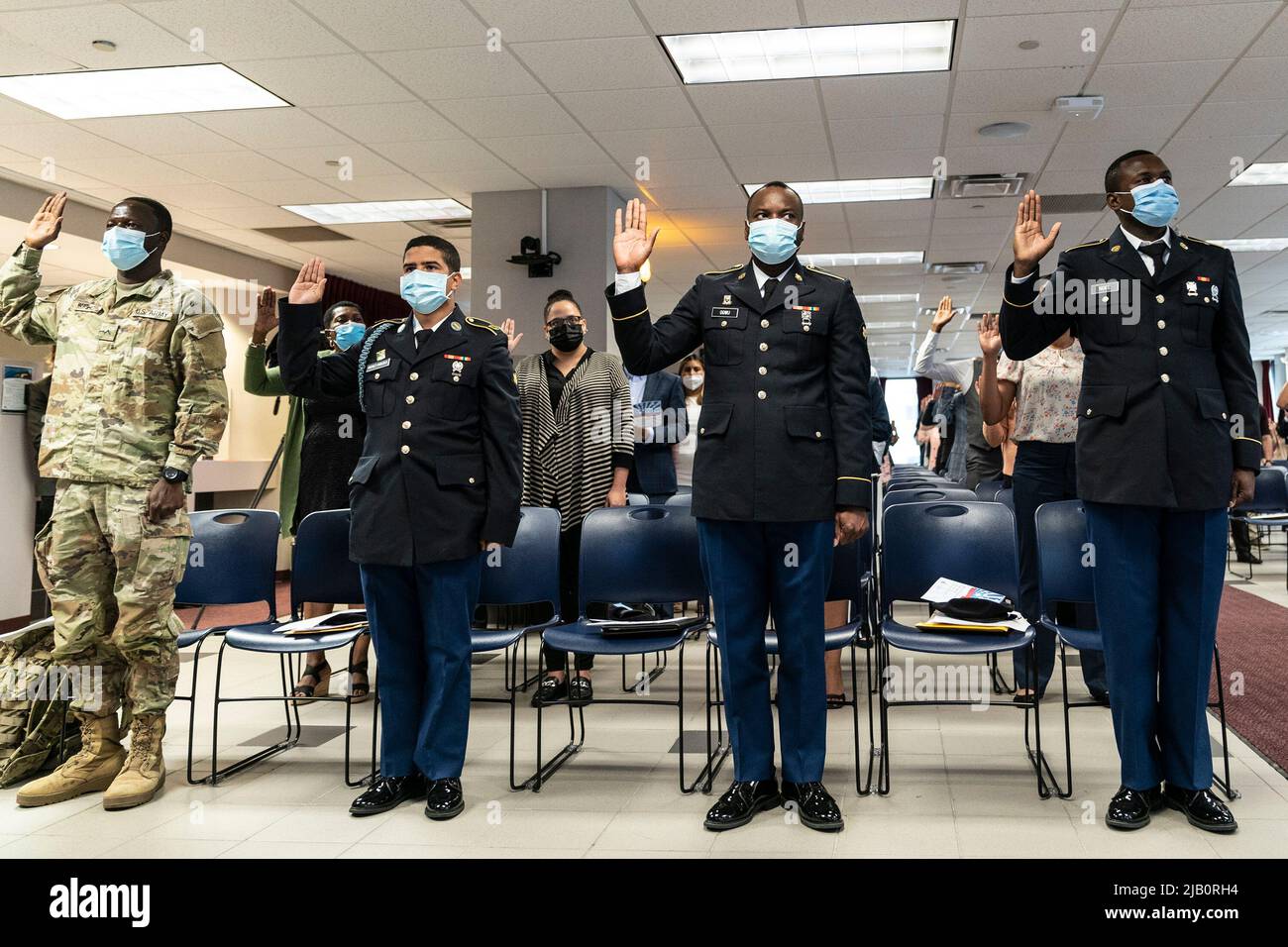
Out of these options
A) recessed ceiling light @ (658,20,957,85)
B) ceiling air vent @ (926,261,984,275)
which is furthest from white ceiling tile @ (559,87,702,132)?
ceiling air vent @ (926,261,984,275)

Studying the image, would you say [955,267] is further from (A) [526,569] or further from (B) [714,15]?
(A) [526,569]

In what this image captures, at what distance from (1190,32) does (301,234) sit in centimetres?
747

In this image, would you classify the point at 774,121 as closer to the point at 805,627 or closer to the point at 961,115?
the point at 961,115

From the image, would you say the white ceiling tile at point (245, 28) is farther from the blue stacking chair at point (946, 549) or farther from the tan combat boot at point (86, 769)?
the blue stacking chair at point (946, 549)

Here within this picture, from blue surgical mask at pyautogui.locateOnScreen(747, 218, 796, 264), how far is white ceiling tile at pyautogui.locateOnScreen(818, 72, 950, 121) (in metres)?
3.29

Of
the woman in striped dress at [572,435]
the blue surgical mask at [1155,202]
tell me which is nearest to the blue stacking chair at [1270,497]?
the woman in striped dress at [572,435]

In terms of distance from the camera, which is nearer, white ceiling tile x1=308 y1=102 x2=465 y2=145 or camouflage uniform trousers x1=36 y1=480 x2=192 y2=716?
camouflage uniform trousers x1=36 y1=480 x2=192 y2=716

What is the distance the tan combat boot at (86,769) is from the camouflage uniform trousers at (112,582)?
0.32 ft

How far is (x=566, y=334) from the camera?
176 inches

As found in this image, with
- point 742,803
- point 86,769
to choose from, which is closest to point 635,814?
point 742,803

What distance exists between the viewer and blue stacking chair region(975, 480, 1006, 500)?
4893mm

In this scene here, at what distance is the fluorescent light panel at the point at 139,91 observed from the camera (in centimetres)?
569

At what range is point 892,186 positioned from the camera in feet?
26.5

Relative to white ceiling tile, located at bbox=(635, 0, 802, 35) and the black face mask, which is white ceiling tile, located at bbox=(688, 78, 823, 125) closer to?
white ceiling tile, located at bbox=(635, 0, 802, 35)
